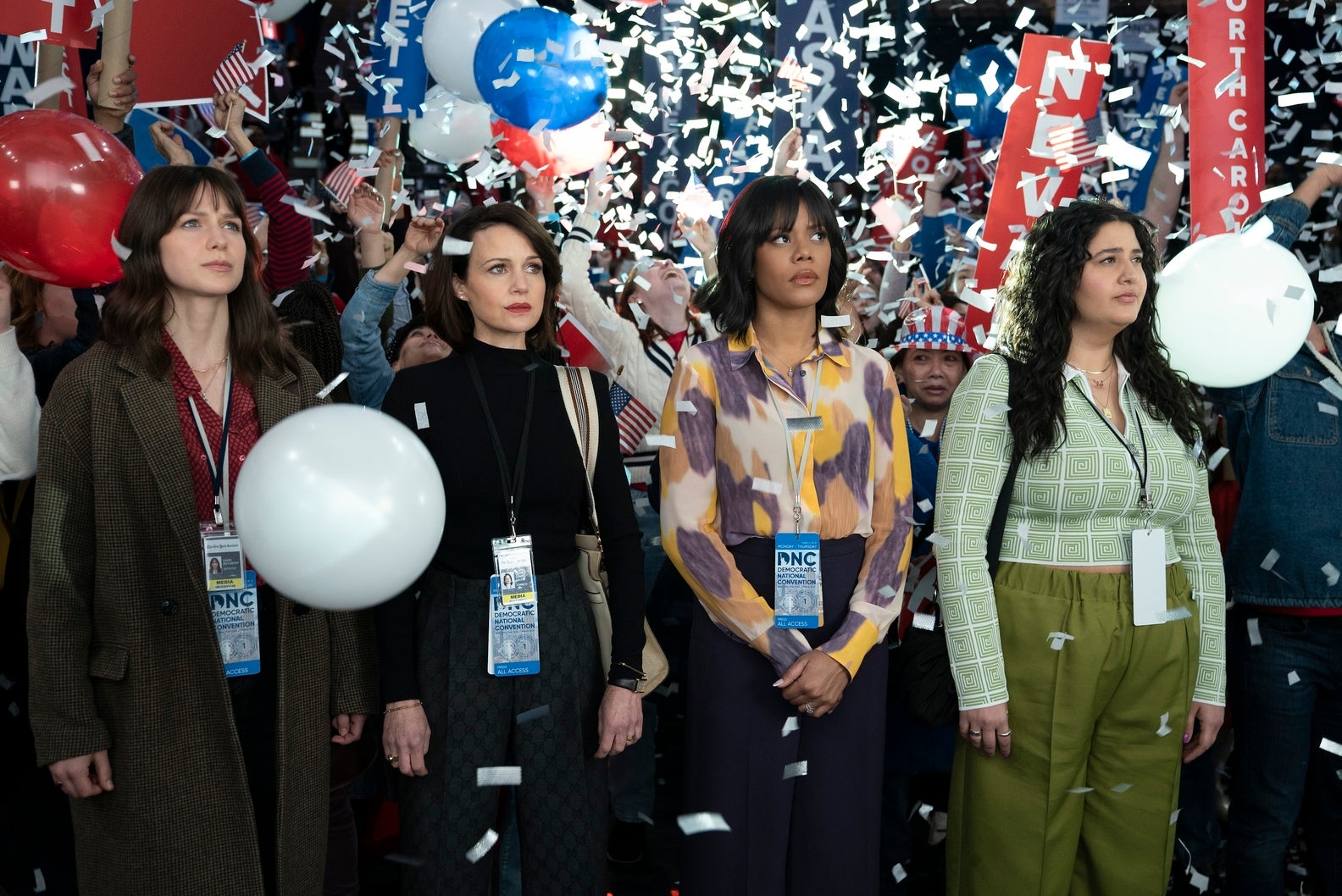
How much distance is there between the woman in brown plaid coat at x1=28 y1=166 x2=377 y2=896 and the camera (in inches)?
87.6

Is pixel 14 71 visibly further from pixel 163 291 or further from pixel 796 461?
pixel 796 461

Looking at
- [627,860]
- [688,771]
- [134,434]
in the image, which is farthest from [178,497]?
[627,860]

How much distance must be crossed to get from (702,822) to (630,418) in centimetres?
156

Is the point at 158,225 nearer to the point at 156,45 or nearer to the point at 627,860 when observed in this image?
the point at 156,45

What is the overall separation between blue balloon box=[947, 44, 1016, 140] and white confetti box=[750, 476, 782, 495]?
398 cm

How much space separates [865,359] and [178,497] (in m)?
1.53

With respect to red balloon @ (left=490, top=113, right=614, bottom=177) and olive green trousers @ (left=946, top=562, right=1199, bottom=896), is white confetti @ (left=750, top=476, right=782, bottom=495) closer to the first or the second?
olive green trousers @ (left=946, top=562, right=1199, bottom=896)

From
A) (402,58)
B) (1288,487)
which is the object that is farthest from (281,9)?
(1288,487)

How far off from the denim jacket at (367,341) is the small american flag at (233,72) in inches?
45.0

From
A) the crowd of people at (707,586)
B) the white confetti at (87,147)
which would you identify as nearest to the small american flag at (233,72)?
the crowd of people at (707,586)

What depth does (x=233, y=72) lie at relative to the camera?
12.7 feet

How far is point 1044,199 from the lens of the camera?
3.64 meters

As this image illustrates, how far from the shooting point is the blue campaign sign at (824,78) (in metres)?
4.90

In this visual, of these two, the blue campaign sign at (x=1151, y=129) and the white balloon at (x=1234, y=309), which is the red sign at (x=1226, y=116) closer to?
the white balloon at (x=1234, y=309)
